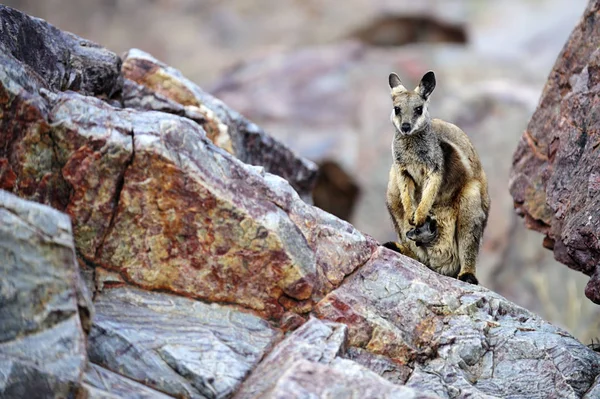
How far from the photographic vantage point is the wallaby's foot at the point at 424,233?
9.33m

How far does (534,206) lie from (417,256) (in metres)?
1.60

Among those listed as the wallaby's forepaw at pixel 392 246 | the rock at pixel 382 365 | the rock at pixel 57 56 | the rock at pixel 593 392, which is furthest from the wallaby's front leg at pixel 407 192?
the rock at pixel 57 56

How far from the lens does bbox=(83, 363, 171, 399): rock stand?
17.6 feet

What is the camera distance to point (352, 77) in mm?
23688

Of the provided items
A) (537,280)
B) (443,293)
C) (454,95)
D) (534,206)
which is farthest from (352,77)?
(443,293)

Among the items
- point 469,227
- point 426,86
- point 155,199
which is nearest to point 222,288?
point 155,199

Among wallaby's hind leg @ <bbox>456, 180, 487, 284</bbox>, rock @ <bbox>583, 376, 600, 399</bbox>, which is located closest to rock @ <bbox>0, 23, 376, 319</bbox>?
rock @ <bbox>583, 376, 600, 399</bbox>

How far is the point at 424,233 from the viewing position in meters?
9.33

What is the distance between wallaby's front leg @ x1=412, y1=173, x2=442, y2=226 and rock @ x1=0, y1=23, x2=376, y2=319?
2.50 meters

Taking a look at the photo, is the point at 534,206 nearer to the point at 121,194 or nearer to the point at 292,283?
the point at 292,283

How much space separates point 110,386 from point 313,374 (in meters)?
1.47

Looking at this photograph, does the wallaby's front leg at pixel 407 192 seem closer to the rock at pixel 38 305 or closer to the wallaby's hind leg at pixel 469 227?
the wallaby's hind leg at pixel 469 227

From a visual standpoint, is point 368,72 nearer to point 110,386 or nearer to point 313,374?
point 313,374

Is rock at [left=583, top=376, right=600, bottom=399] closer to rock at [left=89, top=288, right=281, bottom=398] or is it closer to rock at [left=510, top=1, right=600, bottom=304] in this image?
rock at [left=510, top=1, right=600, bottom=304]
